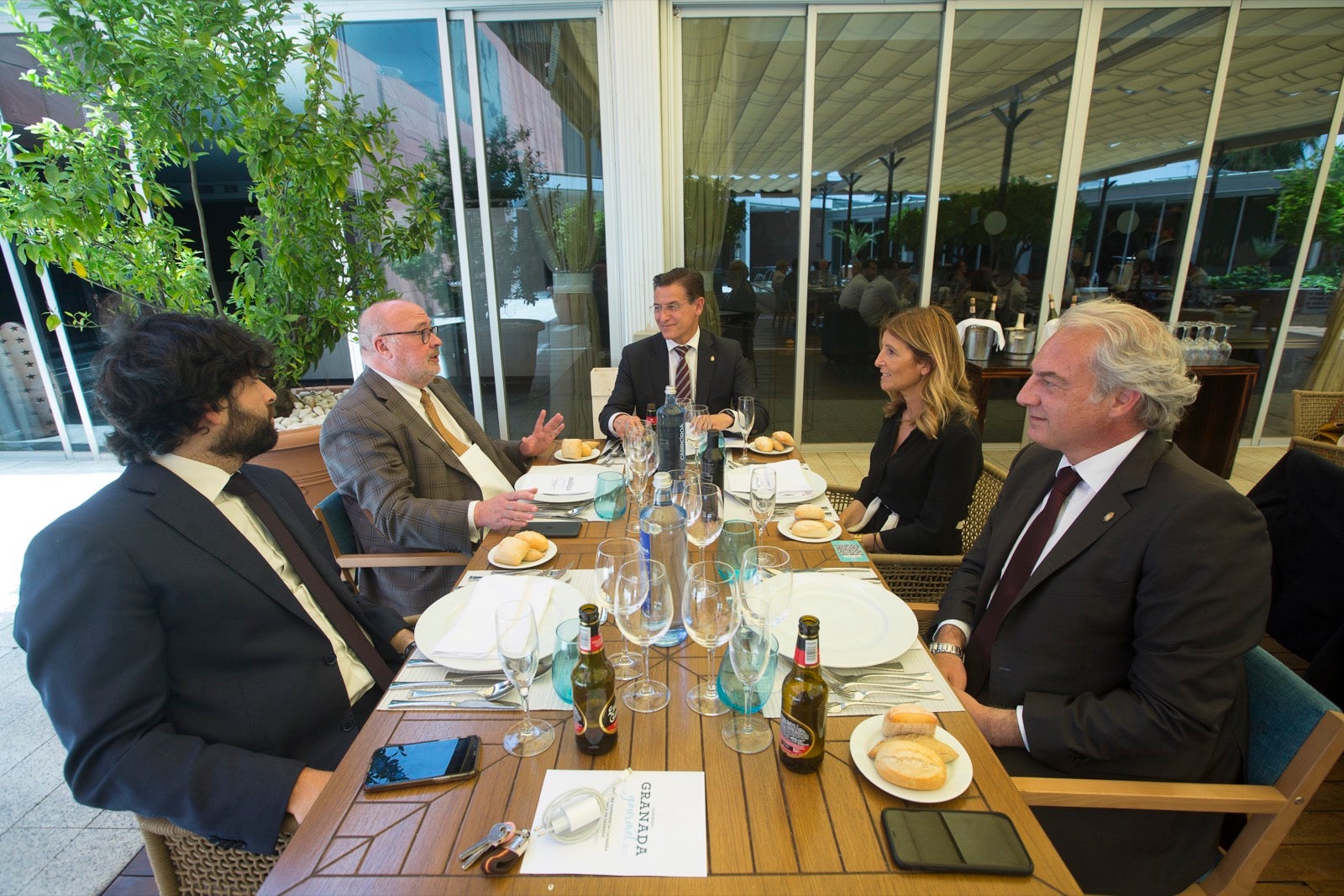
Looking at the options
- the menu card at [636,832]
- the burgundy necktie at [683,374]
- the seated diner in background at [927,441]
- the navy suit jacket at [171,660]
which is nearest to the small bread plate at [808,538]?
the seated diner in background at [927,441]

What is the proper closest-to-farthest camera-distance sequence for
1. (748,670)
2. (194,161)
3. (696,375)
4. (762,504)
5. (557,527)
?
(748,670), (762,504), (557,527), (194,161), (696,375)

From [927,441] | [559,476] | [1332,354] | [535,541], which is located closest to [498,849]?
[535,541]

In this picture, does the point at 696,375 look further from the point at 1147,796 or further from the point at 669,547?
the point at 1147,796

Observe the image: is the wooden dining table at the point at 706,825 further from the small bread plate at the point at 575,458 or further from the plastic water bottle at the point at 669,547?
the small bread plate at the point at 575,458

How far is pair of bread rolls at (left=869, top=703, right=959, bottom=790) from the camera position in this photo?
99 centimetres

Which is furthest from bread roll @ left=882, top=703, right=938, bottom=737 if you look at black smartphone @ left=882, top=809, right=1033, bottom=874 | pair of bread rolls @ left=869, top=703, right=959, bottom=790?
black smartphone @ left=882, top=809, right=1033, bottom=874

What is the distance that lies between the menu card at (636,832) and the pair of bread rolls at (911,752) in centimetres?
28

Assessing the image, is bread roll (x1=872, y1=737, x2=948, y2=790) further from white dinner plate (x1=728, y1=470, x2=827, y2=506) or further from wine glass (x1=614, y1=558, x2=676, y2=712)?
white dinner plate (x1=728, y1=470, x2=827, y2=506)

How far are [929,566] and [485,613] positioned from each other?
4.48 feet

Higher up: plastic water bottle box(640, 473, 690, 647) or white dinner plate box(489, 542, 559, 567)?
plastic water bottle box(640, 473, 690, 647)

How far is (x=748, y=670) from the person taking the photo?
112cm

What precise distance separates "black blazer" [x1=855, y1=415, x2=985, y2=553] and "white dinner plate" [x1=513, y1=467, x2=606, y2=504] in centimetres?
100

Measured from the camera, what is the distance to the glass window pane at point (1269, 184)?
484 cm

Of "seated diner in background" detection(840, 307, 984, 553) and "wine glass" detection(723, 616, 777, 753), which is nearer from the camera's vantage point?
"wine glass" detection(723, 616, 777, 753)
